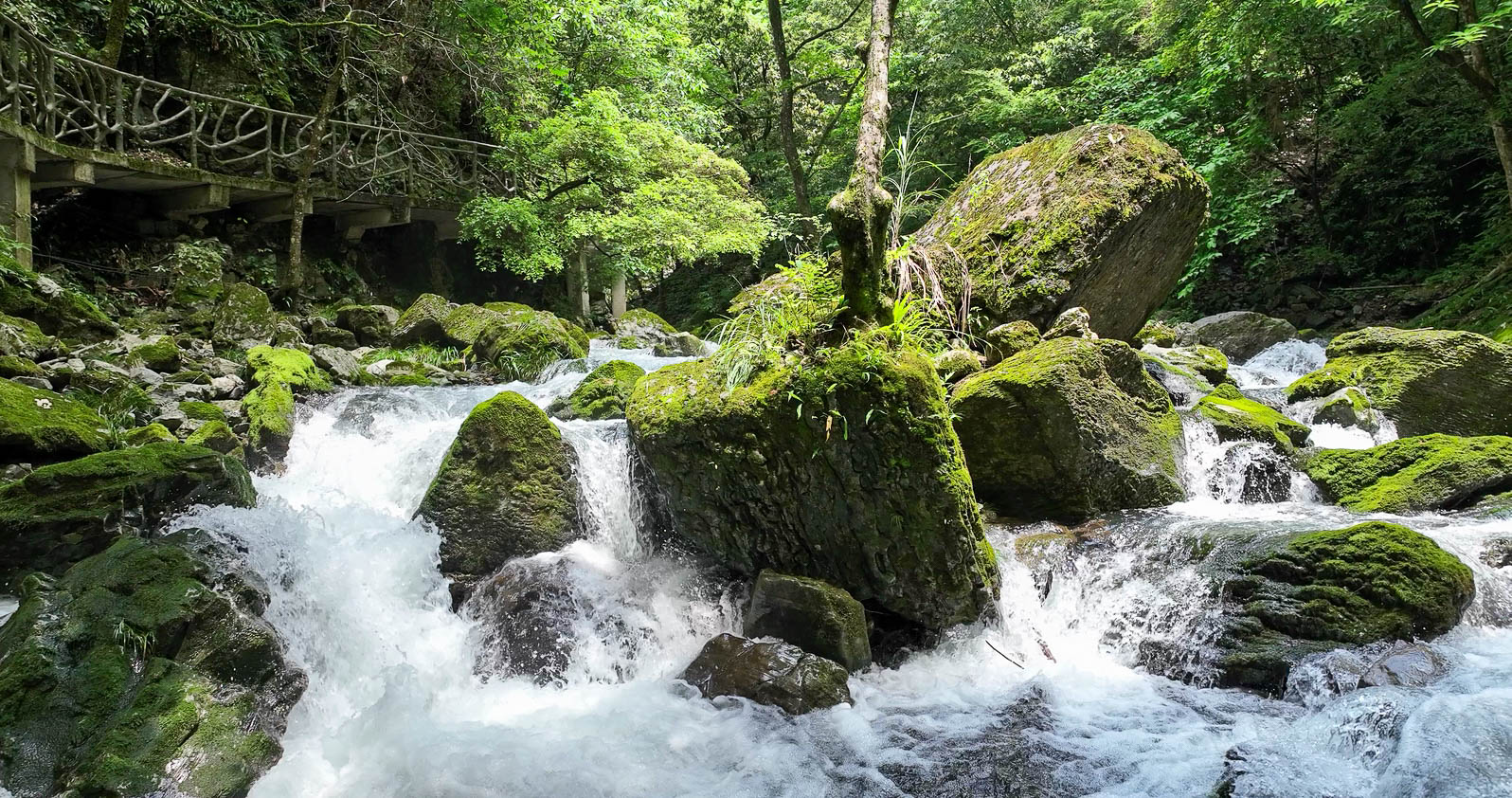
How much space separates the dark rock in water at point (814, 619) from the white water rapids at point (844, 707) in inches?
8.2

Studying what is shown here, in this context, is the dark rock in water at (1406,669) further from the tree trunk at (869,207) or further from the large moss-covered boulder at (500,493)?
the large moss-covered boulder at (500,493)

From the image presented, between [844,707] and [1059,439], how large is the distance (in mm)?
2632

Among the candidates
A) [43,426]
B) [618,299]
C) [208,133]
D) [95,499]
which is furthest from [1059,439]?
[208,133]

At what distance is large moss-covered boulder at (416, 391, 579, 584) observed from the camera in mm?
6219

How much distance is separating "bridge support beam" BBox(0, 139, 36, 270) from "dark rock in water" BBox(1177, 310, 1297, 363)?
16000mm

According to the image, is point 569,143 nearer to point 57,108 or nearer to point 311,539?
point 57,108

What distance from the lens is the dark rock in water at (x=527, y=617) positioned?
5.25 m

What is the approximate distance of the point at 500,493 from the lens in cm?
630

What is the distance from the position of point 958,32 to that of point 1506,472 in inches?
623

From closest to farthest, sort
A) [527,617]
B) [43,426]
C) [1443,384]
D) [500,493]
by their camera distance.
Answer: [527,617] → [43,426] → [500,493] → [1443,384]

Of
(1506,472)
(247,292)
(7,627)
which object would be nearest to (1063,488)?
(1506,472)

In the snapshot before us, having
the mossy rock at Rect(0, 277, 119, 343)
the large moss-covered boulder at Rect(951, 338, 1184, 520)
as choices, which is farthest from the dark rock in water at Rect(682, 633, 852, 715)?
the mossy rock at Rect(0, 277, 119, 343)

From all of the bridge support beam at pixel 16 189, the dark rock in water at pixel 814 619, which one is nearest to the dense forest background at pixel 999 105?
the bridge support beam at pixel 16 189

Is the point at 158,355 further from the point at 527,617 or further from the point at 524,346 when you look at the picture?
the point at 527,617
